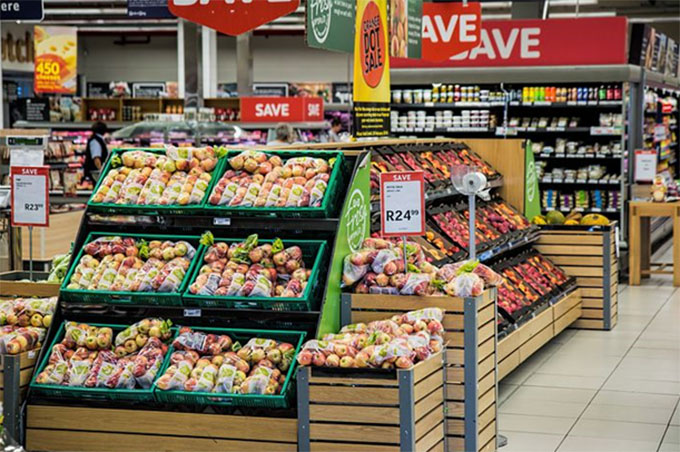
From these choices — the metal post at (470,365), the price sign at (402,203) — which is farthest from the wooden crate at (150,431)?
the price sign at (402,203)

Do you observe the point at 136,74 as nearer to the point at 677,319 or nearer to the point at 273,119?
the point at 273,119

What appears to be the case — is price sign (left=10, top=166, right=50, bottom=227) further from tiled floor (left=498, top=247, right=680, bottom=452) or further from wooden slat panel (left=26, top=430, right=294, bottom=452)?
tiled floor (left=498, top=247, right=680, bottom=452)

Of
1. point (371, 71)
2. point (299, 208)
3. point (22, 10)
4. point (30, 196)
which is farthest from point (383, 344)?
point (22, 10)

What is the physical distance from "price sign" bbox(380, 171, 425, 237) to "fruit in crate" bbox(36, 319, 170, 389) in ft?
3.89

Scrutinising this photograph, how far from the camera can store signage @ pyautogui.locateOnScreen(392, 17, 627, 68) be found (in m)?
11.9

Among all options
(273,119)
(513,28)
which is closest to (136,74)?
(273,119)

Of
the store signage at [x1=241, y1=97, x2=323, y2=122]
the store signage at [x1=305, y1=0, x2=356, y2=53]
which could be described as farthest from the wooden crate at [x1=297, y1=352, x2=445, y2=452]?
the store signage at [x1=241, y1=97, x2=323, y2=122]

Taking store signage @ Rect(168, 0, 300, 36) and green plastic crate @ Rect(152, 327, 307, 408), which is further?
store signage @ Rect(168, 0, 300, 36)

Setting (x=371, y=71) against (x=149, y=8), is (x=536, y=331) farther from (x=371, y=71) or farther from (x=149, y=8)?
(x=149, y=8)

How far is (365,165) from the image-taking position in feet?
17.6

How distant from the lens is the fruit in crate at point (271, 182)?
5.04m

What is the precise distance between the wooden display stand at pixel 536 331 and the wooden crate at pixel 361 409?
2269mm

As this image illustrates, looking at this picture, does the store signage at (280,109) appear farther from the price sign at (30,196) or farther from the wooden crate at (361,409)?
the wooden crate at (361,409)

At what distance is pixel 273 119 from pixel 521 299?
33.6 feet
